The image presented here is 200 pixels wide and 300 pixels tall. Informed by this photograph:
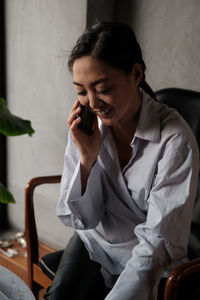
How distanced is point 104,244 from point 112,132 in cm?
40

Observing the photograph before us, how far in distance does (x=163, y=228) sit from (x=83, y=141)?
419mm

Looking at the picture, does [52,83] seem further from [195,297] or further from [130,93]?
[195,297]

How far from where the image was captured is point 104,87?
3.93 ft

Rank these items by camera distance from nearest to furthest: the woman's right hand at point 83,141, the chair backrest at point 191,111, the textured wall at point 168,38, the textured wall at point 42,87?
the woman's right hand at point 83,141, the chair backrest at point 191,111, the textured wall at point 168,38, the textured wall at point 42,87

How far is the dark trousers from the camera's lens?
1.21 metres

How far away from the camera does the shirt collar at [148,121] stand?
126 centimetres

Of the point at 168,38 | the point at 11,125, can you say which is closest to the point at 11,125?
the point at 11,125

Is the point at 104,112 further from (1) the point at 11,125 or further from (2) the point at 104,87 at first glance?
(1) the point at 11,125

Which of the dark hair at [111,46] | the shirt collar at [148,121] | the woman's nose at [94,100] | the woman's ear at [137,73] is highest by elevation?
the dark hair at [111,46]

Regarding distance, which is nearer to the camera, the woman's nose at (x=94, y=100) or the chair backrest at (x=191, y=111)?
the woman's nose at (x=94, y=100)

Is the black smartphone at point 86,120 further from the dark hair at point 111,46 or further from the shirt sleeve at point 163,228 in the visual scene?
the shirt sleeve at point 163,228

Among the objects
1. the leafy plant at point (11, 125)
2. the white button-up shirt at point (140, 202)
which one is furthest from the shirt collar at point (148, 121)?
the leafy plant at point (11, 125)

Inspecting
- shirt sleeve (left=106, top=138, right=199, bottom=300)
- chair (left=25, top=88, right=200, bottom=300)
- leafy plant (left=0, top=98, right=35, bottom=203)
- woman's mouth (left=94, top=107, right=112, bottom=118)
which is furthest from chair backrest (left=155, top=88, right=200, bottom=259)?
leafy plant (left=0, top=98, right=35, bottom=203)

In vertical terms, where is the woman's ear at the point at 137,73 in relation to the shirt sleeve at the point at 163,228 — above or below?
above
